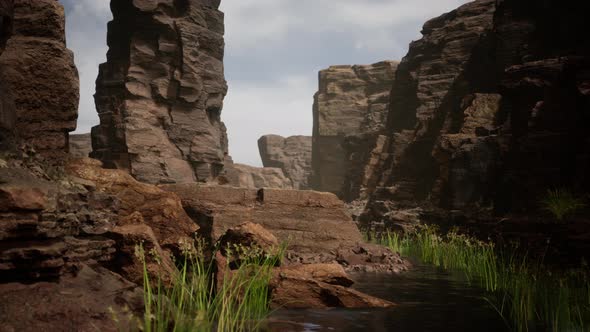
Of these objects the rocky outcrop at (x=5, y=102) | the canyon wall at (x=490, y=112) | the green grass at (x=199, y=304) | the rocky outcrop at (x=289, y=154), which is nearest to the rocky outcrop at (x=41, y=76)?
the rocky outcrop at (x=5, y=102)

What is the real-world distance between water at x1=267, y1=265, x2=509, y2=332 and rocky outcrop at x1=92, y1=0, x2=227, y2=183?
18.2 m

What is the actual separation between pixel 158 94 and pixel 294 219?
624 inches

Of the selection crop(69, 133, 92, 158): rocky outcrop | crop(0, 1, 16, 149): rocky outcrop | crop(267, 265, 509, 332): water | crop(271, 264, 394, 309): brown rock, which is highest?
crop(69, 133, 92, 158): rocky outcrop

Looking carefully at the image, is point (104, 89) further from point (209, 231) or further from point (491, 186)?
point (491, 186)

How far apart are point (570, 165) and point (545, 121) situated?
213 cm

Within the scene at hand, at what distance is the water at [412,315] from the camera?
5.64 m

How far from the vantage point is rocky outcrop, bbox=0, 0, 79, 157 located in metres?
7.21

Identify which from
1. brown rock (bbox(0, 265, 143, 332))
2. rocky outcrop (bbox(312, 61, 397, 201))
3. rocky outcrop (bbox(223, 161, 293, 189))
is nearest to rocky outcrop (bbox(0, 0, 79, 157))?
brown rock (bbox(0, 265, 143, 332))

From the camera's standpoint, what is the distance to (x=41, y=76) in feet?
24.2

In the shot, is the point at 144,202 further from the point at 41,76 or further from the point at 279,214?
the point at 279,214

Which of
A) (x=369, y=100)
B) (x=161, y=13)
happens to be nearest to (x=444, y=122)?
(x=161, y=13)

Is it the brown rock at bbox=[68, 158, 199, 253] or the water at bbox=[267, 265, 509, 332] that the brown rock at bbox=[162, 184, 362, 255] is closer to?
the brown rock at bbox=[68, 158, 199, 253]

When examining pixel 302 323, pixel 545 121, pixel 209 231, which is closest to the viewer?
pixel 302 323

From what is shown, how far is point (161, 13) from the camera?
25578 mm
